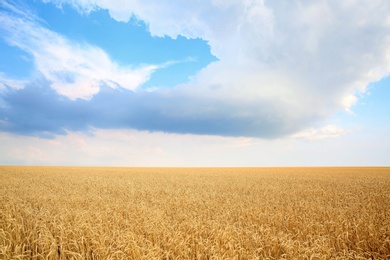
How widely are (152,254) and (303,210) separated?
8.94 m

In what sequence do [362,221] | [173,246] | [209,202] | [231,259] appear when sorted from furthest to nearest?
[209,202]
[362,221]
[173,246]
[231,259]

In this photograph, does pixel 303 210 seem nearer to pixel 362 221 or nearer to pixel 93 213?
pixel 362 221

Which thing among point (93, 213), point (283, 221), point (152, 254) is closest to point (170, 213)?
point (93, 213)

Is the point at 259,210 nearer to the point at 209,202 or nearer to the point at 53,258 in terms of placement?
the point at 209,202

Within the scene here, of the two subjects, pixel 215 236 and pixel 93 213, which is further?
pixel 93 213

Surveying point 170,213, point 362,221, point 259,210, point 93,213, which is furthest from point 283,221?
point 93,213

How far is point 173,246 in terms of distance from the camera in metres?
6.46

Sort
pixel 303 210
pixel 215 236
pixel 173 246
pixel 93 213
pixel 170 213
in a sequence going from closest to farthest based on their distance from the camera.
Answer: pixel 173 246
pixel 215 236
pixel 93 213
pixel 170 213
pixel 303 210

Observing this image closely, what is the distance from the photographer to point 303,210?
11914 mm

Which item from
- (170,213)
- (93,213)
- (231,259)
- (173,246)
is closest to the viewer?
(231,259)

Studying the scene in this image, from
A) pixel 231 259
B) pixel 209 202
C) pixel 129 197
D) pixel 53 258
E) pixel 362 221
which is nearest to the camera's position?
pixel 231 259

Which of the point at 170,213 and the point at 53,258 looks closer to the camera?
the point at 53,258

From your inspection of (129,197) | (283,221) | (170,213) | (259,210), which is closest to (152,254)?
(170,213)

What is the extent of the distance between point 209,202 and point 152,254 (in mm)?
8307
